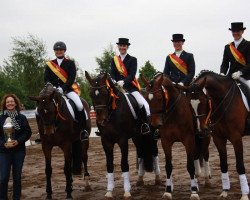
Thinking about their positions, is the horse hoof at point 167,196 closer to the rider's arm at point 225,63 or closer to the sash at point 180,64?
the sash at point 180,64

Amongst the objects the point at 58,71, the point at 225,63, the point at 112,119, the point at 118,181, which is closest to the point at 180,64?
the point at 225,63

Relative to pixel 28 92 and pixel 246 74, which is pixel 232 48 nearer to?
pixel 246 74

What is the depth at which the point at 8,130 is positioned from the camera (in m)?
6.96

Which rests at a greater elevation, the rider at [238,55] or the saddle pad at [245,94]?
the rider at [238,55]

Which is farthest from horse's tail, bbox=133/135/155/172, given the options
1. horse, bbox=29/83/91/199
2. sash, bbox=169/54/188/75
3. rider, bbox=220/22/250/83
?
rider, bbox=220/22/250/83

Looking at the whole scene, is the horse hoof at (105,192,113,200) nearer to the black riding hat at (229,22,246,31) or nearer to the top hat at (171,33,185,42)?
the top hat at (171,33,185,42)

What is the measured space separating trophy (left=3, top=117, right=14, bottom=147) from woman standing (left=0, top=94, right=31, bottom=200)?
2 centimetres

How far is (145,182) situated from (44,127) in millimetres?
3232

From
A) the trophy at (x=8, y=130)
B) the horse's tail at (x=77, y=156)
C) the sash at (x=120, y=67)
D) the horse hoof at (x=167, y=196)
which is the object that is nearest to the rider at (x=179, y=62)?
the sash at (x=120, y=67)

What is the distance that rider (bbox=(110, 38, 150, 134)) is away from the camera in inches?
337

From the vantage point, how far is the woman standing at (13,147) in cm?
709

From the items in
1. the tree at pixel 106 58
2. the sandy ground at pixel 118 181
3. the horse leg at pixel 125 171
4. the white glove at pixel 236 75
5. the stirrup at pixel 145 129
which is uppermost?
the tree at pixel 106 58

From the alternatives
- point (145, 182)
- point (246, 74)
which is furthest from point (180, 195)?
point (246, 74)

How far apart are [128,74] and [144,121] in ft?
3.53
